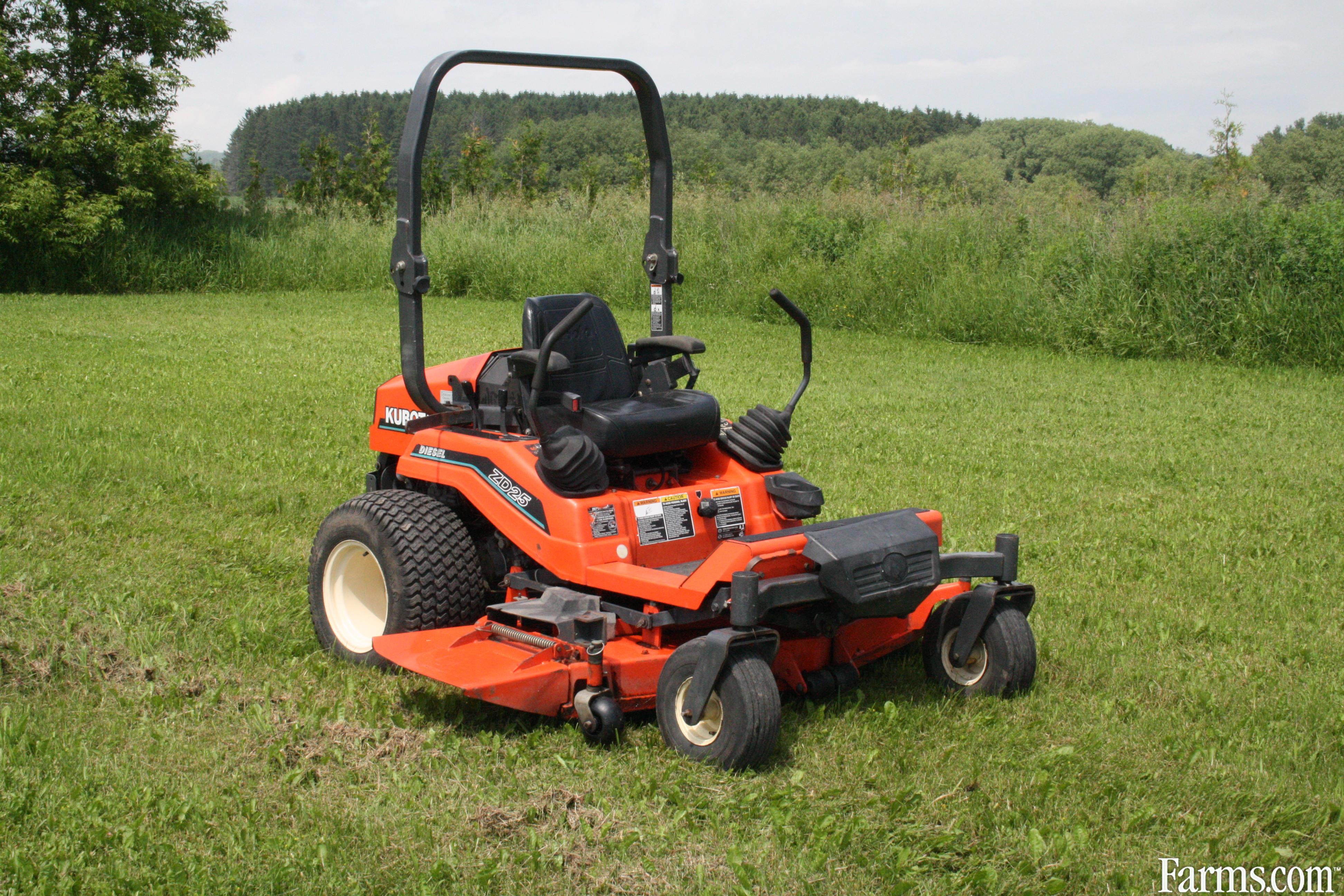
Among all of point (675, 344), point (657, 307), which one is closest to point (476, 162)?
point (657, 307)

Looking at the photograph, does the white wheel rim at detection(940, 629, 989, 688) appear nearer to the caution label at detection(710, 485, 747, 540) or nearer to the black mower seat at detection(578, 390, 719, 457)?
the caution label at detection(710, 485, 747, 540)

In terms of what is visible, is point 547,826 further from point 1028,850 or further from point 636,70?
point 636,70

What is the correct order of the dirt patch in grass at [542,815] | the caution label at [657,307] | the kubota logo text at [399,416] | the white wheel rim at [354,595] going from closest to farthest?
the dirt patch in grass at [542,815]
the white wheel rim at [354,595]
the kubota logo text at [399,416]
the caution label at [657,307]

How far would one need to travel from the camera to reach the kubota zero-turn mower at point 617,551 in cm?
364

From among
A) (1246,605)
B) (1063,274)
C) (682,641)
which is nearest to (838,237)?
(1063,274)

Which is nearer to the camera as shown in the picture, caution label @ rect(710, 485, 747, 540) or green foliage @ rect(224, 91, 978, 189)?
caution label @ rect(710, 485, 747, 540)

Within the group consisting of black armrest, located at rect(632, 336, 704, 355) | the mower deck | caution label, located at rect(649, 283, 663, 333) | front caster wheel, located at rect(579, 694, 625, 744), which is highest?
caution label, located at rect(649, 283, 663, 333)

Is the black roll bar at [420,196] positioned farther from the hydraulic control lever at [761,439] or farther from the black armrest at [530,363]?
the hydraulic control lever at [761,439]

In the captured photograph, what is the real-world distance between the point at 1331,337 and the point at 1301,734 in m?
9.49

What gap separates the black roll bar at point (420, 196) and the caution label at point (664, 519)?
34.8 inches

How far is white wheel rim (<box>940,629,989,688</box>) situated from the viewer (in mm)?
4117

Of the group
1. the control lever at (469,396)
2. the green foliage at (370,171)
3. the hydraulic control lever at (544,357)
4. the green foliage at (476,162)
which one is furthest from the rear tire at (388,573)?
the green foliage at (370,171)

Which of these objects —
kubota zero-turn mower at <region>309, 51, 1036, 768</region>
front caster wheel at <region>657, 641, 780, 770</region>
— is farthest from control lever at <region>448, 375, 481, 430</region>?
front caster wheel at <region>657, 641, 780, 770</region>

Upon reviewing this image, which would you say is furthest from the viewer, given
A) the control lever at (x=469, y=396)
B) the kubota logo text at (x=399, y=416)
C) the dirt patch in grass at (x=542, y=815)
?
the kubota logo text at (x=399, y=416)
